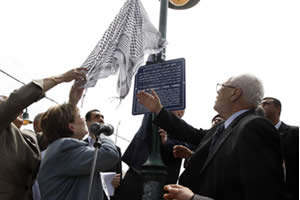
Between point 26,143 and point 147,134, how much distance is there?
1.73m

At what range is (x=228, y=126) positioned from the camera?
278 cm

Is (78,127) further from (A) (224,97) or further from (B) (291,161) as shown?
(B) (291,161)

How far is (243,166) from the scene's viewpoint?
2227 mm

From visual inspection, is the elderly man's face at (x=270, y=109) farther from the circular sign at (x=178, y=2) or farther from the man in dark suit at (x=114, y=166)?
the man in dark suit at (x=114, y=166)

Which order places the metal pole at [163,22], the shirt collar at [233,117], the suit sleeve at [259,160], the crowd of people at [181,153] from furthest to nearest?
the metal pole at [163,22] < the shirt collar at [233,117] < the crowd of people at [181,153] < the suit sleeve at [259,160]

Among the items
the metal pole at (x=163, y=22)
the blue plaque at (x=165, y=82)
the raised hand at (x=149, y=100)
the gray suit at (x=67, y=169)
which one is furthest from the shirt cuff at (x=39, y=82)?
the metal pole at (x=163, y=22)

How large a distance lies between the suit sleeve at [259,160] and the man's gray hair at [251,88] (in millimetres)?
507

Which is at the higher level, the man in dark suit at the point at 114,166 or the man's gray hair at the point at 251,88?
the man's gray hair at the point at 251,88

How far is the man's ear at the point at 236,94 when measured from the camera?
2945mm

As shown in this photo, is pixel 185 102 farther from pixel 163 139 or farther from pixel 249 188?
pixel 249 188

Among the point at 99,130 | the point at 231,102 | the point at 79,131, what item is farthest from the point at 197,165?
the point at 79,131

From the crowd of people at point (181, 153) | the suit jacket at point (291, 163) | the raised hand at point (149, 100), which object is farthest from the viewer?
the raised hand at point (149, 100)

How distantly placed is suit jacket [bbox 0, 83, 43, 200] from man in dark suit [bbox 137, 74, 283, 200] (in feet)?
4.64

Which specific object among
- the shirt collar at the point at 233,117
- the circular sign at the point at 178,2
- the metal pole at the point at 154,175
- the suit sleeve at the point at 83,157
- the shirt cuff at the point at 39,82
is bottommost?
the metal pole at the point at 154,175
